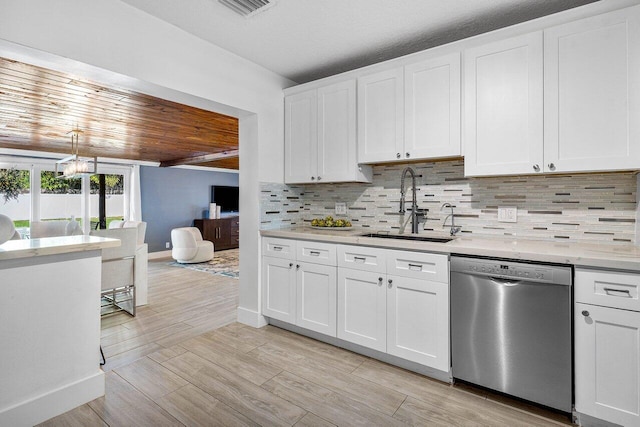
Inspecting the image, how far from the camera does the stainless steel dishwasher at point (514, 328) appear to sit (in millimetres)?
1748

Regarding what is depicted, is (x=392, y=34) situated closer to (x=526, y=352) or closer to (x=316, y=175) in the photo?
(x=316, y=175)

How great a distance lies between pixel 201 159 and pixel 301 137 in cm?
436

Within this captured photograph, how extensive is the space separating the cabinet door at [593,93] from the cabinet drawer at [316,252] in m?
1.59

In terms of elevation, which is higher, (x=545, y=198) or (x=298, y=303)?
(x=545, y=198)

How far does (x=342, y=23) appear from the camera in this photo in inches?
92.4

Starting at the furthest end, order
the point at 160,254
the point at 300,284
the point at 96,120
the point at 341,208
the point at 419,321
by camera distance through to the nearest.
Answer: the point at 160,254 < the point at 96,120 < the point at 341,208 < the point at 300,284 < the point at 419,321

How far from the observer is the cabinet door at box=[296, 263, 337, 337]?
2645 mm

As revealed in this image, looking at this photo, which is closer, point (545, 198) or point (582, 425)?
point (582, 425)

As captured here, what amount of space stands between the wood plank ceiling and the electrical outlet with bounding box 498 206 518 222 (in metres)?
3.06

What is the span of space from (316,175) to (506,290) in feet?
6.02

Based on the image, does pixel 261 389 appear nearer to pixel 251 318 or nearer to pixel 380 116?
pixel 251 318

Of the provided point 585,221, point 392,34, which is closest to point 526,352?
point 585,221

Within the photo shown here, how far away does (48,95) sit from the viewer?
3.10 meters

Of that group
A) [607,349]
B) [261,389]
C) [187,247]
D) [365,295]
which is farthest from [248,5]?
[187,247]
